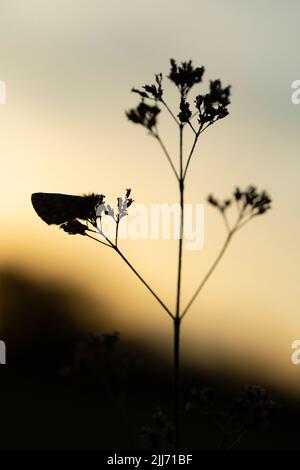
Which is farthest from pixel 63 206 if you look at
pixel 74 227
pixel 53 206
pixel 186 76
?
pixel 186 76

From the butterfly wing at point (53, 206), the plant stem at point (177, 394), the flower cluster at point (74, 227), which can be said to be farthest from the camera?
the flower cluster at point (74, 227)

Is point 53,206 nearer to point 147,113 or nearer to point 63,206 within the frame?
point 63,206

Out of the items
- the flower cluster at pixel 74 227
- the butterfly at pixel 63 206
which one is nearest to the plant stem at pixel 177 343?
the butterfly at pixel 63 206

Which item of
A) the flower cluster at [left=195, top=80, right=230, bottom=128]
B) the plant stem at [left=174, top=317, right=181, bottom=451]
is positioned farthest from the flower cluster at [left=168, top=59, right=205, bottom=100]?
the plant stem at [left=174, top=317, right=181, bottom=451]

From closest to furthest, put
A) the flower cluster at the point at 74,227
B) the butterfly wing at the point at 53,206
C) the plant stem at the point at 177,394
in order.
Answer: the plant stem at the point at 177,394 < the butterfly wing at the point at 53,206 < the flower cluster at the point at 74,227

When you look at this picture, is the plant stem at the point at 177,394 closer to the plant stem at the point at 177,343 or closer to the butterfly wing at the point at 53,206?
the plant stem at the point at 177,343

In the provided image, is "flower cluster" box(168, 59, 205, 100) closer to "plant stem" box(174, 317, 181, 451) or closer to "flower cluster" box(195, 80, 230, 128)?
"flower cluster" box(195, 80, 230, 128)
